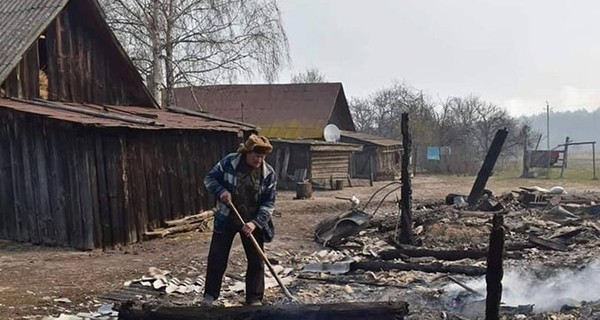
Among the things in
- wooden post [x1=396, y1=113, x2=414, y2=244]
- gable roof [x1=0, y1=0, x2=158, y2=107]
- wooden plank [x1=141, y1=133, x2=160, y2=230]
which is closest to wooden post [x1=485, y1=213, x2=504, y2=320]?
wooden post [x1=396, y1=113, x2=414, y2=244]

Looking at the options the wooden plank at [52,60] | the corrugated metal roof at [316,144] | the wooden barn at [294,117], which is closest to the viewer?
the wooden plank at [52,60]

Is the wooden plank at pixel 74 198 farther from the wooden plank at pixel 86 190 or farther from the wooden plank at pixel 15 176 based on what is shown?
the wooden plank at pixel 15 176

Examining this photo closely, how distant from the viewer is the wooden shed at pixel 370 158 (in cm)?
3107

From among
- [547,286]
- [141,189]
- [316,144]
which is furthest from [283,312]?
[316,144]

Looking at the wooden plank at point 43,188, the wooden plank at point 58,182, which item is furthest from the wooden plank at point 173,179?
the wooden plank at point 43,188

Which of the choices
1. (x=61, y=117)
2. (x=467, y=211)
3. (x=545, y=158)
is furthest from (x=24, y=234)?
(x=545, y=158)

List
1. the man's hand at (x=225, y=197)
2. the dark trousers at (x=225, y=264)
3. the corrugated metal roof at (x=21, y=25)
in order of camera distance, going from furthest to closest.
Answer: the corrugated metal roof at (x=21, y=25), the dark trousers at (x=225, y=264), the man's hand at (x=225, y=197)

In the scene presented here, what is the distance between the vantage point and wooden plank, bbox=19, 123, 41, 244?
35.6ft

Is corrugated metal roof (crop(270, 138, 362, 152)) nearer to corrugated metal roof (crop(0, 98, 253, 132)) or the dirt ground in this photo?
the dirt ground

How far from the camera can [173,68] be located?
21.7 meters

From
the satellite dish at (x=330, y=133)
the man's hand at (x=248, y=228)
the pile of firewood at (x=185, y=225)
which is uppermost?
the satellite dish at (x=330, y=133)

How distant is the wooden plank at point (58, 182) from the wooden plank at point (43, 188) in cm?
9

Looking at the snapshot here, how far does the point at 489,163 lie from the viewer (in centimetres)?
1385

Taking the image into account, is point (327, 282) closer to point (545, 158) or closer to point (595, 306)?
point (595, 306)
